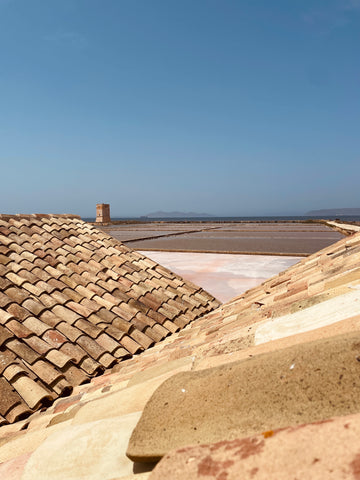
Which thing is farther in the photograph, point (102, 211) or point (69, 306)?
point (102, 211)

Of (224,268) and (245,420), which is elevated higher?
(245,420)

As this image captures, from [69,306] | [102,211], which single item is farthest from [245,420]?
[102,211]

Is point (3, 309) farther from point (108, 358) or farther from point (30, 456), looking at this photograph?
point (30, 456)

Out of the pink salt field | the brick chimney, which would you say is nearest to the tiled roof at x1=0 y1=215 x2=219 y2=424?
the pink salt field

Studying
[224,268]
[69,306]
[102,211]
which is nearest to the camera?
[69,306]

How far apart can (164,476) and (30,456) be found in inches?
36.6

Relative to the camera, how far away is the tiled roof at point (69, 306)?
129 inches

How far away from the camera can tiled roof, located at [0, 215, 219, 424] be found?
328cm

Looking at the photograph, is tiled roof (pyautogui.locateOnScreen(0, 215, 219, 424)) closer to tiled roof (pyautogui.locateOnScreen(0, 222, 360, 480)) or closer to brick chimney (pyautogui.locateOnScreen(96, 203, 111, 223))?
tiled roof (pyautogui.locateOnScreen(0, 222, 360, 480))

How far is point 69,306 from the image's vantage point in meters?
4.54

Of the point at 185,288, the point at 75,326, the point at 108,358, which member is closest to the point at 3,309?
the point at 75,326

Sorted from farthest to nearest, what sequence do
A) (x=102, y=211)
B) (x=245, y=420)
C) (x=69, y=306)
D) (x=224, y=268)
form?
(x=102, y=211), (x=224, y=268), (x=69, y=306), (x=245, y=420)

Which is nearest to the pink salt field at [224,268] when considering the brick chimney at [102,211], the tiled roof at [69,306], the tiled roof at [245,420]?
the tiled roof at [69,306]

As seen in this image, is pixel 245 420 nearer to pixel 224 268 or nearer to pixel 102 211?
pixel 224 268
